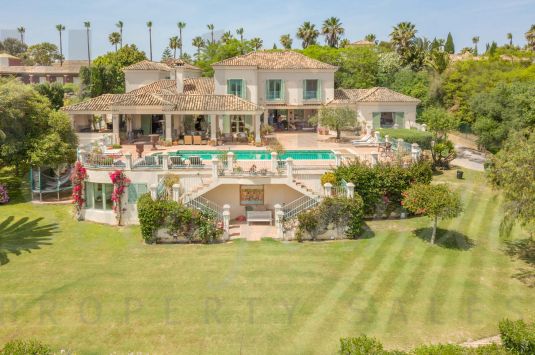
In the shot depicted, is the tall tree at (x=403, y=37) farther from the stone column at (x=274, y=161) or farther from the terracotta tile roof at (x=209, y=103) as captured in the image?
the stone column at (x=274, y=161)

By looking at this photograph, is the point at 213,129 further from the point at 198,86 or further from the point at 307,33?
the point at 307,33

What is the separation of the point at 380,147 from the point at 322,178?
11.0 meters

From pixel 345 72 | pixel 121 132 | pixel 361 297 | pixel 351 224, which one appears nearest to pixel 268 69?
pixel 121 132

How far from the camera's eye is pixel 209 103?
3962cm

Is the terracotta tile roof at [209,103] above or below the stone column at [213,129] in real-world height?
above

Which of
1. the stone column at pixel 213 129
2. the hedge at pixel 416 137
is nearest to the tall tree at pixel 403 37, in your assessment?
the hedge at pixel 416 137

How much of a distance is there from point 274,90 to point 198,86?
321 inches

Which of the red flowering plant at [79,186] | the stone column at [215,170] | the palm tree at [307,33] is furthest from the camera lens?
the palm tree at [307,33]

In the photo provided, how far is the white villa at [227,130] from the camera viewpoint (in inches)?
1115

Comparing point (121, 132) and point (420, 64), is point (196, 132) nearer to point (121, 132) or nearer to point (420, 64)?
point (121, 132)

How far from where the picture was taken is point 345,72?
6875 cm

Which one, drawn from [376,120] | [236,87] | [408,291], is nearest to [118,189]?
[408,291]

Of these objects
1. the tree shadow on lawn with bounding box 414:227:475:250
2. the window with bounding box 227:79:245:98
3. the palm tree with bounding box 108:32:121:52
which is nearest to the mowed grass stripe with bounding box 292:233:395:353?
the tree shadow on lawn with bounding box 414:227:475:250

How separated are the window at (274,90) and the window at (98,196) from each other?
83.8 feet
